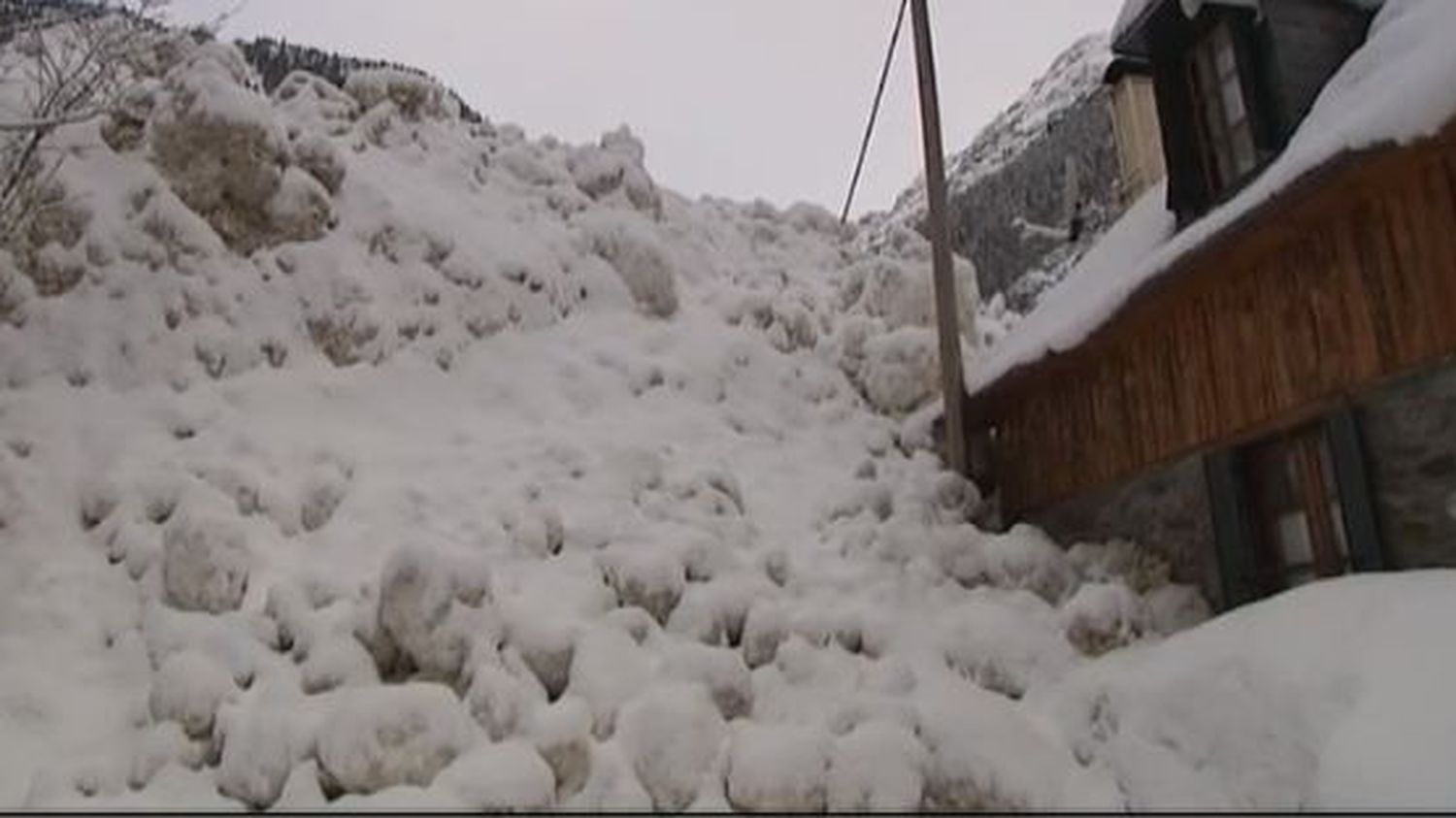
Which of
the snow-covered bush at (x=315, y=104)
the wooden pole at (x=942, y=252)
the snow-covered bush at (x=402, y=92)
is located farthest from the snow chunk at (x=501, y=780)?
the snow-covered bush at (x=402, y=92)

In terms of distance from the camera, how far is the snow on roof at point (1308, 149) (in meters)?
5.69

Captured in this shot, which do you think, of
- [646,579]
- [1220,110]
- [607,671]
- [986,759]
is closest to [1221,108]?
[1220,110]

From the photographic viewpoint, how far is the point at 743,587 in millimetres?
8125

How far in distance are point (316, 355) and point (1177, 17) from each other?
8.16 meters

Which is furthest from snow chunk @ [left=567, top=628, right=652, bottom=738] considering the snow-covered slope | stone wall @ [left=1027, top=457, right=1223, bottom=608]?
the snow-covered slope

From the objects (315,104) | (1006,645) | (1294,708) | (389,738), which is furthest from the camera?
(315,104)

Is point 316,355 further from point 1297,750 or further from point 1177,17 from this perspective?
point 1297,750

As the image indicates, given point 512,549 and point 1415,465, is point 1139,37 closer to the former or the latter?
point 1415,465

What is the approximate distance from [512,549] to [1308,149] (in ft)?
→ 19.6

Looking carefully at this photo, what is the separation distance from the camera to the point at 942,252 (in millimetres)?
11070

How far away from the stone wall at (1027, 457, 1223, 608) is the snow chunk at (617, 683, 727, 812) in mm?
3845

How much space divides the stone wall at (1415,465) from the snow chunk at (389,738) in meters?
5.42

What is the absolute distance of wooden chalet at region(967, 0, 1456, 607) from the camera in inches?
247

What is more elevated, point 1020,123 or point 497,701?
point 1020,123
